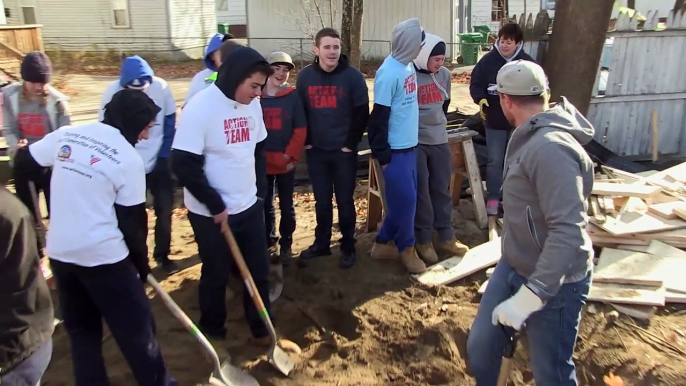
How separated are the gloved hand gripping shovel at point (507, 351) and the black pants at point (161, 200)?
3295 mm

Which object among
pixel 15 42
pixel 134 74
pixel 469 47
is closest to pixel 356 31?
pixel 134 74

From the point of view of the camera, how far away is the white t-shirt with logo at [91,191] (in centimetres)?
290

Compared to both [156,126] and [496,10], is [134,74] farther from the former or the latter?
[496,10]

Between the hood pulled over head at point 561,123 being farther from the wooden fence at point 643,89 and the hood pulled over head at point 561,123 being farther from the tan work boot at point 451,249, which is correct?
the wooden fence at point 643,89

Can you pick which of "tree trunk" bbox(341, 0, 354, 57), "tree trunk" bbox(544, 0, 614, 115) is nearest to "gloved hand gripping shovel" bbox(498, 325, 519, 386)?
"tree trunk" bbox(544, 0, 614, 115)

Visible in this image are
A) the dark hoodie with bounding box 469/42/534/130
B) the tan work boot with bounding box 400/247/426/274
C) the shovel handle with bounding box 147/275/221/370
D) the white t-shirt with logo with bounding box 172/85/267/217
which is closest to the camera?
the shovel handle with bounding box 147/275/221/370

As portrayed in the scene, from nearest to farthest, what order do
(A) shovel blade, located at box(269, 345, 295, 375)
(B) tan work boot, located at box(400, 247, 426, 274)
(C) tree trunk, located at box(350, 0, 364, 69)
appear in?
(A) shovel blade, located at box(269, 345, 295, 375), (B) tan work boot, located at box(400, 247, 426, 274), (C) tree trunk, located at box(350, 0, 364, 69)

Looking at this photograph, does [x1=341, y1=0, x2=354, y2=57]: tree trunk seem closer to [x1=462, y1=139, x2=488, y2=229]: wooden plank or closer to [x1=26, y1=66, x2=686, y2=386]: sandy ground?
[x1=462, y1=139, x2=488, y2=229]: wooden plank

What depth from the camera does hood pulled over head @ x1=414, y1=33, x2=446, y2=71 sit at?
16.9 ft

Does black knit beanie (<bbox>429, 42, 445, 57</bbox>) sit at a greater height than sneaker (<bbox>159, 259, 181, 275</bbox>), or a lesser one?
greater

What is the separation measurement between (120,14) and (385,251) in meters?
20.9

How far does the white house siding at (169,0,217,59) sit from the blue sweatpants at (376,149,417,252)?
19305mm

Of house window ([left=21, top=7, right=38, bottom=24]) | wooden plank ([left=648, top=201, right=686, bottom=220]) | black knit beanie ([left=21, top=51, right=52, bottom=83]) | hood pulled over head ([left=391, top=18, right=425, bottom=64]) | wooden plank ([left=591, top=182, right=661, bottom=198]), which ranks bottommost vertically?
wooden plank ([left=648, top=201, right=686, bottom=220])

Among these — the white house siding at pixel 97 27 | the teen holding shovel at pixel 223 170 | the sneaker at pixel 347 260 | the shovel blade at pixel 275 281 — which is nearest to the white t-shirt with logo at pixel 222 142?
the teen holding shovel at pixel 223 170
